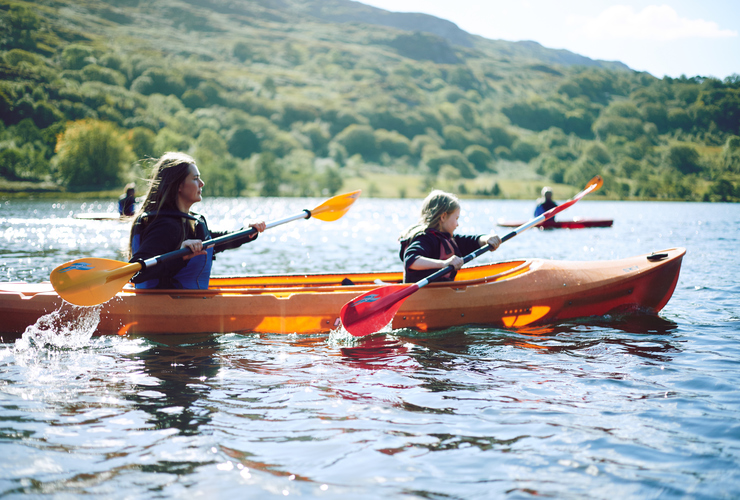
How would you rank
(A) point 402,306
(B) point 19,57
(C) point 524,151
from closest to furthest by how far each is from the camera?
1. (A) point 402,306
2. (B) point 19,57
3. (C) point 524,151

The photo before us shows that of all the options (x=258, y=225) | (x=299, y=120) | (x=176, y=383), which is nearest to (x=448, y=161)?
(x=299, y=120)

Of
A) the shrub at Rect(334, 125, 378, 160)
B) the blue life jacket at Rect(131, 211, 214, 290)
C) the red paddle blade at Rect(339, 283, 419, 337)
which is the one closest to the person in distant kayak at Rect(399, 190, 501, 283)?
the red paddle blade at Rect(339, 283, 419, 337)

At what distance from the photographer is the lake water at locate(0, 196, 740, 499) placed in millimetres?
3279

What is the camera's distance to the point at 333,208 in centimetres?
849

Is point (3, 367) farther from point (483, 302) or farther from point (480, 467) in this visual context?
point (483, 302)

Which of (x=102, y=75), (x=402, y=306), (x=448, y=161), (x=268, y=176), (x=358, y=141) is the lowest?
(x=402, y=306)

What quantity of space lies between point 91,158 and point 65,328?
6869 centimetres

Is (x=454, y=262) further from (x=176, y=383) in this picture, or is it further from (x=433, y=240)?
(x=176, y=383)

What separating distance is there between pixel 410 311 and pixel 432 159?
470ft

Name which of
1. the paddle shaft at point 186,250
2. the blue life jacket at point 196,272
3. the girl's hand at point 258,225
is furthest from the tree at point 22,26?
the paddle shaft at point 186,250

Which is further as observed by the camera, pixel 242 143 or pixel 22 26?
pixel 242 143

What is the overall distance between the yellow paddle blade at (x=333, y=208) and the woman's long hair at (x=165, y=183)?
2.47 m

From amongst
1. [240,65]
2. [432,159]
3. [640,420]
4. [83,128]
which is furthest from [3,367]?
[240,65]

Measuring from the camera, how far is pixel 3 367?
5.39 meters
